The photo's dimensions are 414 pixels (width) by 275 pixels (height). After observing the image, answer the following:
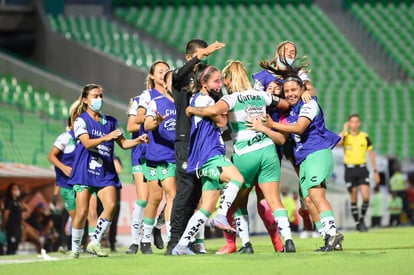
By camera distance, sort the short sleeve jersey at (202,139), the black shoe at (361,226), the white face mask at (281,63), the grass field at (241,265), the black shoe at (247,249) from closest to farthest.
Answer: the grass field at (241,265) → the short sleeve jersey at (202,139) → the black shoe at (247,249) → the white face mask at (281,63) → the black shoe at (361,226)

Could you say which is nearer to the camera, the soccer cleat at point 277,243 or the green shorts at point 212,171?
the green shorts at point 212,171

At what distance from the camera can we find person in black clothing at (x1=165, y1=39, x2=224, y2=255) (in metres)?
12.3

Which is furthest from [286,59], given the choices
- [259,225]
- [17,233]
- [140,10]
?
[140,10]

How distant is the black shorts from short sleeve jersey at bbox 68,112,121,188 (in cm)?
968

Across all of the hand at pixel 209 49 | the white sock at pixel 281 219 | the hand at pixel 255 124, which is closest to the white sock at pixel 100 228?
the white sock at pixel 281 219

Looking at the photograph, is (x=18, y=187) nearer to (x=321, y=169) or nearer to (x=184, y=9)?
(x=321, y=169)

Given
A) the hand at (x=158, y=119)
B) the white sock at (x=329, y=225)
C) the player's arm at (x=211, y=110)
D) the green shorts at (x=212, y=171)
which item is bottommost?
the white sock at (x=329, y=225)

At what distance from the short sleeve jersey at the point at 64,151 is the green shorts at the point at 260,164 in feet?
14.5

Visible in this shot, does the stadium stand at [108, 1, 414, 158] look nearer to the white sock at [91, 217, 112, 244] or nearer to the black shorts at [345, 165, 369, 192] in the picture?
the black shorts at [345, 165, 369, 192]

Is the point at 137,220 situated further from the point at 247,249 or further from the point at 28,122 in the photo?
the point at 28,122

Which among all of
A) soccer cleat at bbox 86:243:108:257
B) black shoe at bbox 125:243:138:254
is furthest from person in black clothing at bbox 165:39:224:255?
black shoe at bbox 125:243:138:254

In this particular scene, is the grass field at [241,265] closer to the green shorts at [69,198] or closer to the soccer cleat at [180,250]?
the soccer cleat at [180,250]

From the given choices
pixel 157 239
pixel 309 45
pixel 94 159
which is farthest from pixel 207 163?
pixel 309 45

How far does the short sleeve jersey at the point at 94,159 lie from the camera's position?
13273mm
